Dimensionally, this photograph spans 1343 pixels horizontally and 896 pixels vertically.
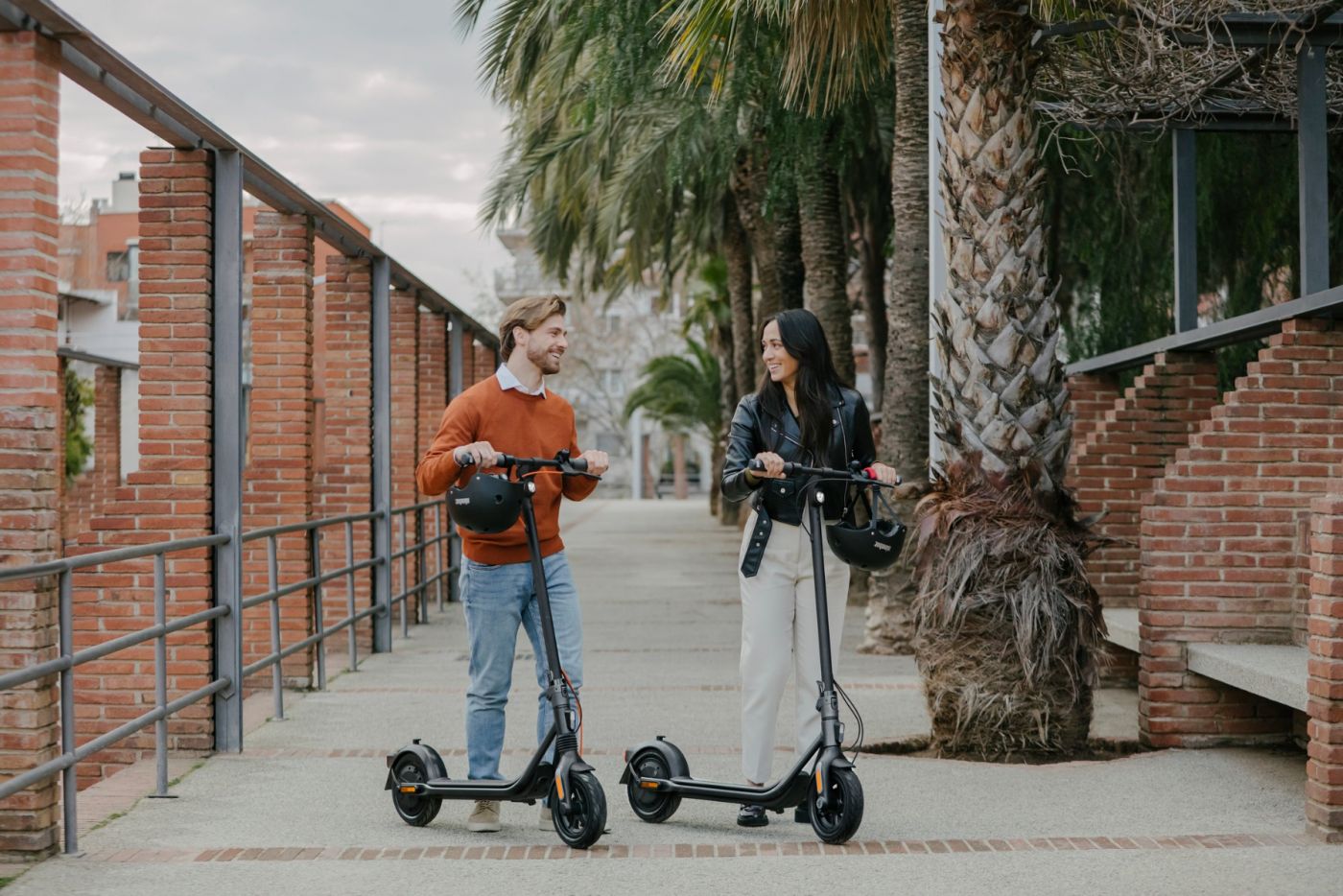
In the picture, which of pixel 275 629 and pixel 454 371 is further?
pixel 454 371

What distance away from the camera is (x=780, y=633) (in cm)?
586

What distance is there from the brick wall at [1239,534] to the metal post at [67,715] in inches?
192

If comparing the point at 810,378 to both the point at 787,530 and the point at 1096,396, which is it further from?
the point at 1096,396

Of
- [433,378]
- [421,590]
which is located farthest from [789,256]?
[421,590]

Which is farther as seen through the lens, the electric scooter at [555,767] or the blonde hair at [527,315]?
the blonde hair at [527,315]

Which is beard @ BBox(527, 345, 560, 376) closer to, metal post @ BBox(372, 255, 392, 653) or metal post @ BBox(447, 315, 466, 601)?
metal post @ BBox(372, 255, 392, 653)

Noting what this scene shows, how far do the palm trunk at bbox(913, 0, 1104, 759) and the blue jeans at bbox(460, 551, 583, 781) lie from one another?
232 centimetres

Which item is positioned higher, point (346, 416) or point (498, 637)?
point (346, 416)

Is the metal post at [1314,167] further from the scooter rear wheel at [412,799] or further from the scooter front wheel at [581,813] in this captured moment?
the scooter rear wheel at [412,799]

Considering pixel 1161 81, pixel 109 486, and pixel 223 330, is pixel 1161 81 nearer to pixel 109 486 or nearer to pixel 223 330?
pixel 223 330

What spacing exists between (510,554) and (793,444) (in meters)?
1.14

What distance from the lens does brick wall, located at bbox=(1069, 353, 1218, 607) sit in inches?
380

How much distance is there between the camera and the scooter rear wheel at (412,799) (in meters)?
5.91

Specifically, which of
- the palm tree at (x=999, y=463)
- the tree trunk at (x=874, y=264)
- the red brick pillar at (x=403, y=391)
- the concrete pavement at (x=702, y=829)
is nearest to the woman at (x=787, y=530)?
the concrete pavement at (x=702, y=829)
